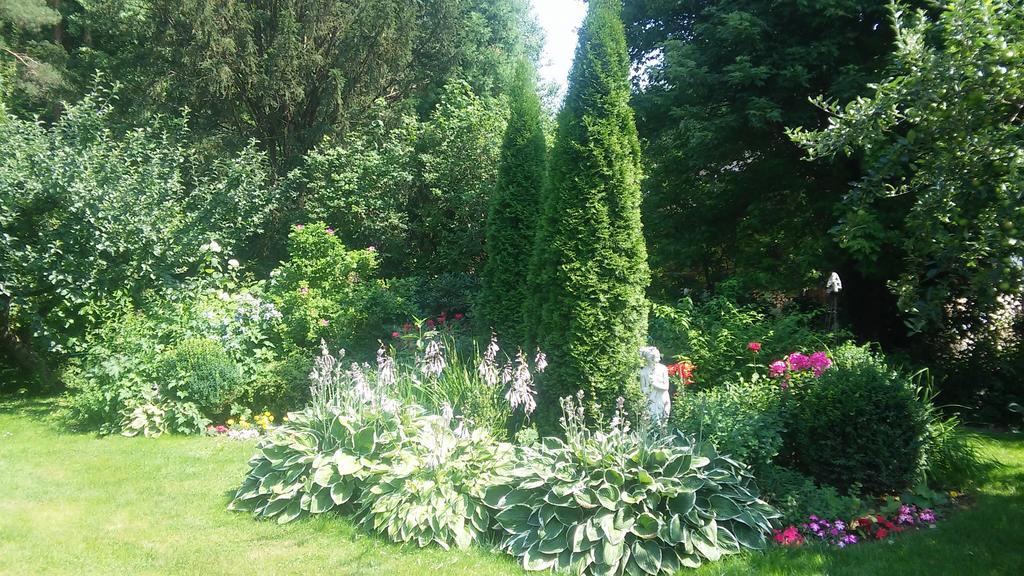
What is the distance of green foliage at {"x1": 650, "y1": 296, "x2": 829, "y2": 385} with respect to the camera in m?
6.62

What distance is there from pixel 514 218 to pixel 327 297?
2.97 meters

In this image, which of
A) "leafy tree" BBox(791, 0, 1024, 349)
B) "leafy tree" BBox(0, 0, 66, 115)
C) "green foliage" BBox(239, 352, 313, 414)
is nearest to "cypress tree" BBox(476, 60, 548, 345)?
"green foliage" BBox(239, 352, 313, 414)

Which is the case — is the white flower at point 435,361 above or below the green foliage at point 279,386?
above

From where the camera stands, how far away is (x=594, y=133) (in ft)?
18.8

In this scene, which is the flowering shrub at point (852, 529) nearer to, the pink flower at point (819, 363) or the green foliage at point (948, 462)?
the green foliage at point (948, 462)

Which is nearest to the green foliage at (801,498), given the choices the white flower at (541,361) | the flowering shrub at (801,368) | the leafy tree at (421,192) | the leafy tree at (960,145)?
the flowering shrub at (801,368)

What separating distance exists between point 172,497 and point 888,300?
31.2ft

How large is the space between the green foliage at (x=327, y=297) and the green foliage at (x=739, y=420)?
15.0ft

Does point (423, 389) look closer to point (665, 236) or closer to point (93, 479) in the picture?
point (93, 479)

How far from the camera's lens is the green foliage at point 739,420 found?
467 cm

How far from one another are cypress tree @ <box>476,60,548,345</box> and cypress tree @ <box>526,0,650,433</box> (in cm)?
171

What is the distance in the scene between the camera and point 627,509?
161 inches

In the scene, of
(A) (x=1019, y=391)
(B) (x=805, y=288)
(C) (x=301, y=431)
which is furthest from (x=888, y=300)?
(C) (x=301, y=431)

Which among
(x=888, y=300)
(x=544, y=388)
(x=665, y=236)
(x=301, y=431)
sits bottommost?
(x=301, y=431)
